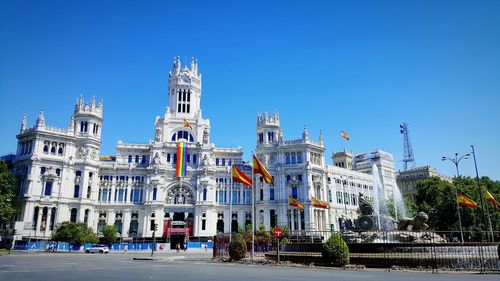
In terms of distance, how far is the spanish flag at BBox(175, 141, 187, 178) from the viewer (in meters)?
81.2

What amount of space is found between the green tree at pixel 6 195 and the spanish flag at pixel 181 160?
30383 millimetres

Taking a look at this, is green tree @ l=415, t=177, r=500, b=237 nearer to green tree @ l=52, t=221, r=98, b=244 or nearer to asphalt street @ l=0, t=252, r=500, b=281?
asphalt street @ l=0, t=252, r=500, b=281

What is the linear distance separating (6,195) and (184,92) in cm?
4406

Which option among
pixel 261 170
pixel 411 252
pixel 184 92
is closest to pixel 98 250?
pixel 261 170

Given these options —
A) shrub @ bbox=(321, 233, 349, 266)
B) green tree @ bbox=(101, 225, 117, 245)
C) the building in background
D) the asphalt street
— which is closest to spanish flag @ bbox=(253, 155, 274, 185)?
shrub @ bbox=(321, 233, 349, 266)

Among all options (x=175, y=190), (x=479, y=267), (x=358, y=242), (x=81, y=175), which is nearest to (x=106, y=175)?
(x=81, y=175)

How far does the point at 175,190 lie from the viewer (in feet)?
270

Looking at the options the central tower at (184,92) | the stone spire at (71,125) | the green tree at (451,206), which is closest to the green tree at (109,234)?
the stone spire at (71,125)

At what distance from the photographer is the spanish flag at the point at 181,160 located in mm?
81250

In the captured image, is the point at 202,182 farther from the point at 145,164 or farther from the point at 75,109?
the point at 75,109

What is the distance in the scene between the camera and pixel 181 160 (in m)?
82.1

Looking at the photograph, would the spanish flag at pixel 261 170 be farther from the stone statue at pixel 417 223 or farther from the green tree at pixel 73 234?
the green tree at pixel 73 234

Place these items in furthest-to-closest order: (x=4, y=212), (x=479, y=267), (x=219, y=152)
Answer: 1. (x=219, y=152)
2. (x=4, y=212)
3. (x=479, y=267)

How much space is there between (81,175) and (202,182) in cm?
2456
